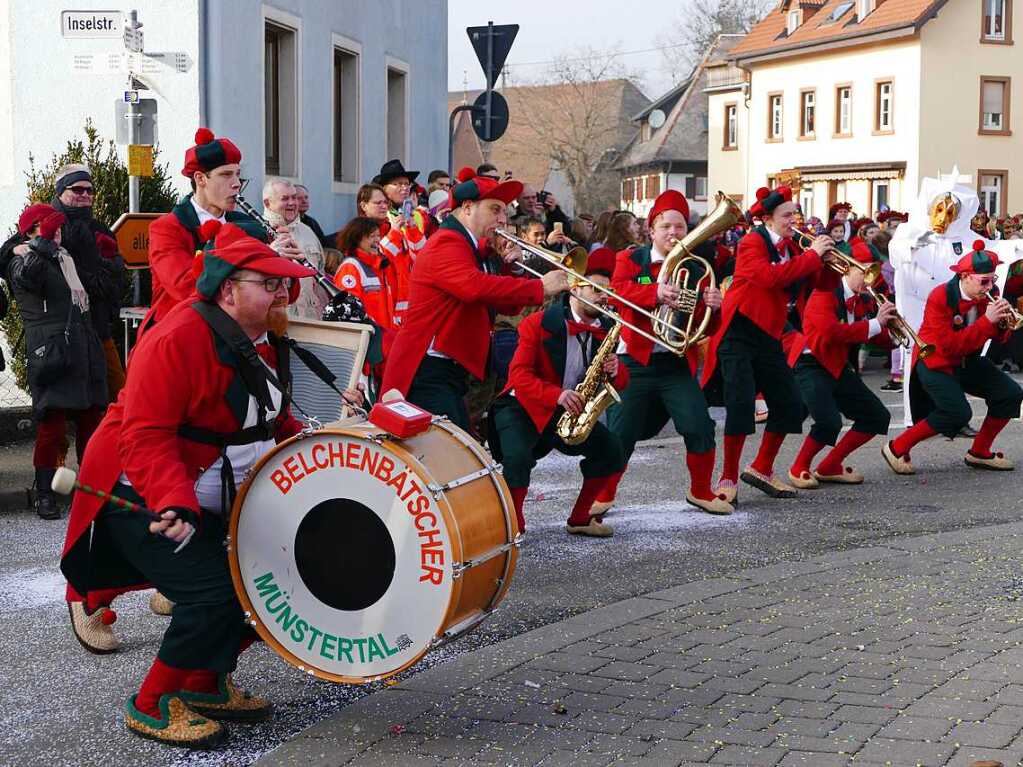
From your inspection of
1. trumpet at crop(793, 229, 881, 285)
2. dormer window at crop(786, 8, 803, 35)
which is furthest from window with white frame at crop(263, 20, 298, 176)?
dormer window at crop(786, 8, 803, 35)

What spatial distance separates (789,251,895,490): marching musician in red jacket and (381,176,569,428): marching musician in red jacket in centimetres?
336

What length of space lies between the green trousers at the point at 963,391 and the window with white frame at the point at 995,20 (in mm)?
40408

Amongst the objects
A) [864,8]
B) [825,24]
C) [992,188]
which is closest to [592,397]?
[992,188]

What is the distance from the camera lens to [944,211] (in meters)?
14.2

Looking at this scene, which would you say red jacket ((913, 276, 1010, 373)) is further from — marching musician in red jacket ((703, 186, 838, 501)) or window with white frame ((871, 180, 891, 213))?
window with white frame ((871, 180, 891, 213))

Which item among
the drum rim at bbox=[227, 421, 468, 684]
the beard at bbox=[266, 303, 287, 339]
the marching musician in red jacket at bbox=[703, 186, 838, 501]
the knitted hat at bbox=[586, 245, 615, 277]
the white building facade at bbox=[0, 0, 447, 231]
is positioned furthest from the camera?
the white building facade at bbox=[0, 0, 447, 231]

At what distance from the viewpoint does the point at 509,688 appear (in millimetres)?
5469

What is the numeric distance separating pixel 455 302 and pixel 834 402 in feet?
12.4

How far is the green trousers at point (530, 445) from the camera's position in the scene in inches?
315

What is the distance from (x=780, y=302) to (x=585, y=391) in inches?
83.9

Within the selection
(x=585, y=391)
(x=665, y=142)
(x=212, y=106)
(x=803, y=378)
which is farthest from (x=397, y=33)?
(x=665, y=142)

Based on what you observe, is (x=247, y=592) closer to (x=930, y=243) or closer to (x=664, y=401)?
(x=664, y=401)

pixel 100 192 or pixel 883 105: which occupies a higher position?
pixel 883 105

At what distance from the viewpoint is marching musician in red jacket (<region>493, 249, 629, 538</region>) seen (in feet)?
26.2
